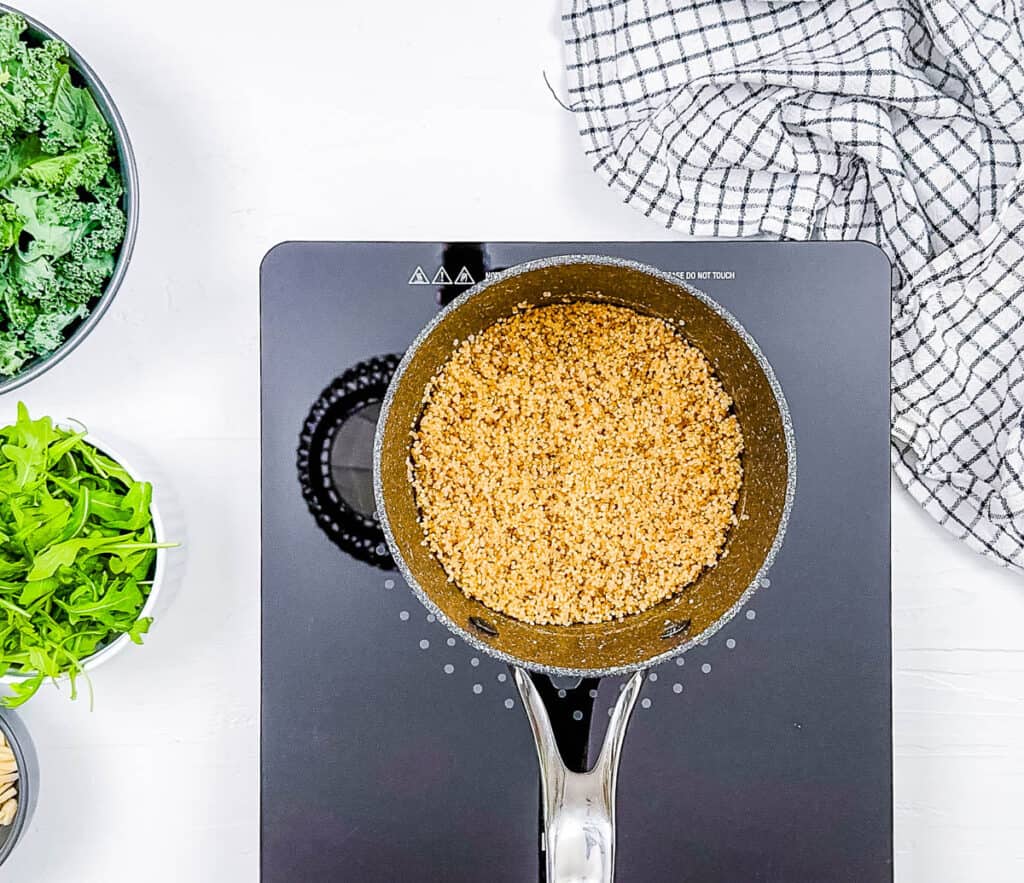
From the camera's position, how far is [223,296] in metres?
0.97

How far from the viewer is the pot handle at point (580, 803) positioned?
80cm

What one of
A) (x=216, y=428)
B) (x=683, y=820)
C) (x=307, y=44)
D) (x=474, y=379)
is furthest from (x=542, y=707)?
(x=307, y=44)

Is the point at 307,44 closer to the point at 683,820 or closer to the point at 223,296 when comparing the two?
the point at 223,296

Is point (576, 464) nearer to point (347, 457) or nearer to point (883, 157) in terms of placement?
point (347, 457)

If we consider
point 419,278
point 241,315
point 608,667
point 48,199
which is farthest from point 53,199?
point 608,667

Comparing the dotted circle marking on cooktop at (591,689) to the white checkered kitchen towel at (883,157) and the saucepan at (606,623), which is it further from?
the white checkered kitchen towel at (883,157)

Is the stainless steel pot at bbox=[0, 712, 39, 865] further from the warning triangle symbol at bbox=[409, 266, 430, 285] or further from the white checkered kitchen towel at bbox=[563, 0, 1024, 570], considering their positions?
the white checkered kitchen towel at bbox=[563, 0, 1024, 570]

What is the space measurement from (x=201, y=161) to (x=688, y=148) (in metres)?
0.45

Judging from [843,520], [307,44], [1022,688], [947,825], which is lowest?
[947,825]

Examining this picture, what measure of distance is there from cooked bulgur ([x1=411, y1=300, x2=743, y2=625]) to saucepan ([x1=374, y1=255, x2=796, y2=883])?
0.5 inches

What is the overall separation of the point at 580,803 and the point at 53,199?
2.08 ft

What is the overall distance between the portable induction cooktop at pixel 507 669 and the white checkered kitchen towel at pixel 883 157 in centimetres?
5

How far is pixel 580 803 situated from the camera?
82 centimetres

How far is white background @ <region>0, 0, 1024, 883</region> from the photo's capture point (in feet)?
3.19
